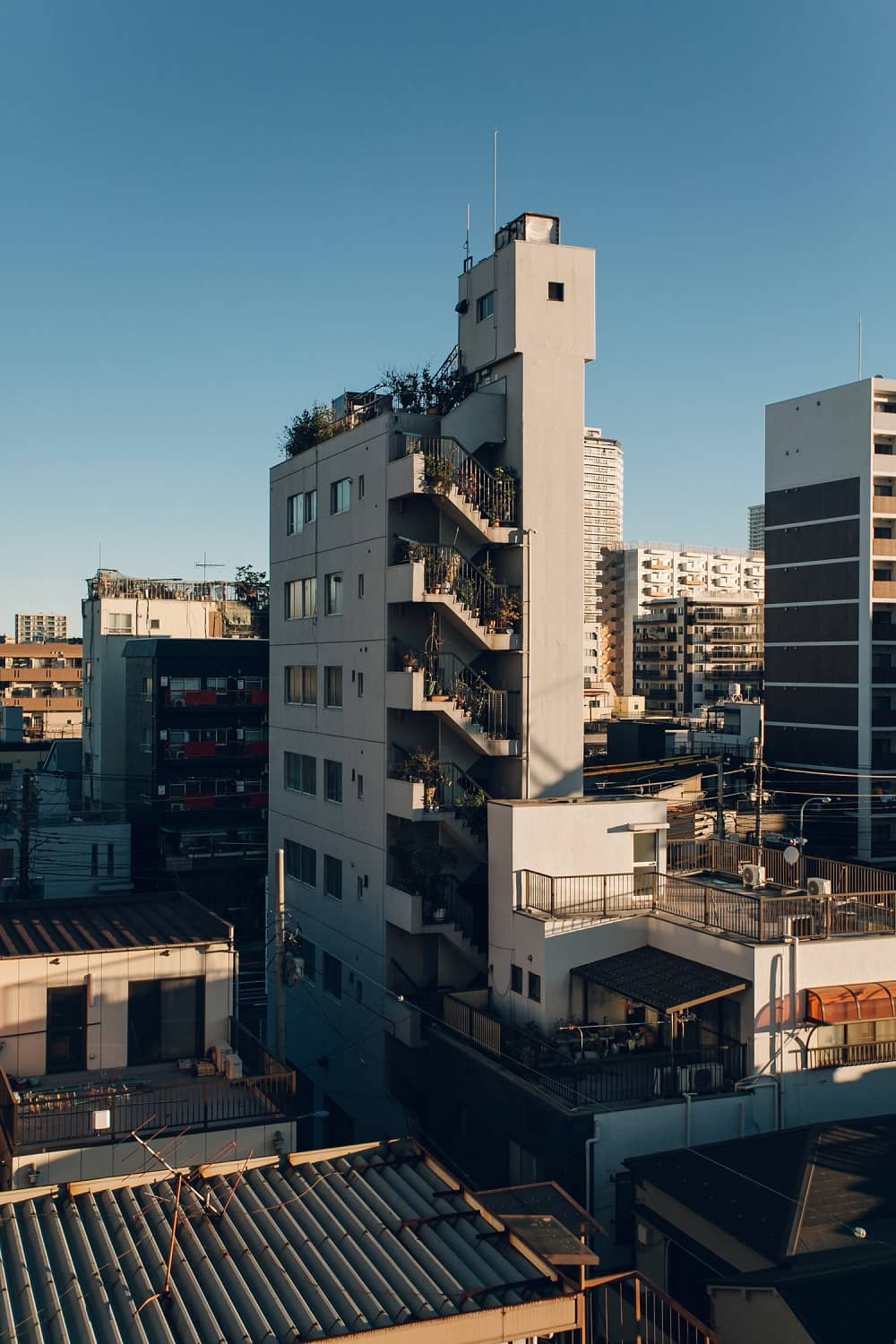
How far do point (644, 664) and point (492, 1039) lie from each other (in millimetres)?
97345

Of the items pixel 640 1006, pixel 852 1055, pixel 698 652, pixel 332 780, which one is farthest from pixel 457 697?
pixel 698 652

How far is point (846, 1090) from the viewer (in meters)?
20.3

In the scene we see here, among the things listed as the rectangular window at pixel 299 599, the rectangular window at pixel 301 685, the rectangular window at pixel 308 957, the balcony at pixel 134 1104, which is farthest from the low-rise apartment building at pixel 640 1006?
the rectangular window at pixel 299 599

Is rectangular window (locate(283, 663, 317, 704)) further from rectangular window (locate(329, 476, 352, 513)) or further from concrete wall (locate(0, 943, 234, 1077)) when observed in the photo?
concrete wall (locate(0, 943, 234, 1077))

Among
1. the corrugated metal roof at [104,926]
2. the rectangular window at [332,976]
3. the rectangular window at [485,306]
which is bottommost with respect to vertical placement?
the rectangular window at [332,976]

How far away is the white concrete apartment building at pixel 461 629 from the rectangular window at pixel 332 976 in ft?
2.78

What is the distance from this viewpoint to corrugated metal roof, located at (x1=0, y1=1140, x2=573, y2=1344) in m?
11.6

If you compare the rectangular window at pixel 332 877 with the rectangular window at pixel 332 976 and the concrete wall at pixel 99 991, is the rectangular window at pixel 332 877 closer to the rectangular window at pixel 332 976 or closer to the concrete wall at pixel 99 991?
the rectangular window at pixel 332 976

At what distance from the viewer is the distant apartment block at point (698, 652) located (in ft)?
358

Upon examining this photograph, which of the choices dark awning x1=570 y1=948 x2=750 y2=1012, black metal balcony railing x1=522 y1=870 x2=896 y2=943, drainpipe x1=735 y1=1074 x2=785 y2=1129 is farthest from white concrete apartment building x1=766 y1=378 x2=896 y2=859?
drainpipe x1=735 y1=1074 x2=785 y2=1129

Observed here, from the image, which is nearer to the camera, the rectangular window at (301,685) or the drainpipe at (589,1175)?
the drainpipe at (589,1175)

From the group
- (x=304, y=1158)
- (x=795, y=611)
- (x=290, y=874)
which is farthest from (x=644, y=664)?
(x=304, y=1158)

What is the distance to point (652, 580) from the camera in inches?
5896

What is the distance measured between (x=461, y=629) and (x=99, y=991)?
1101cm
